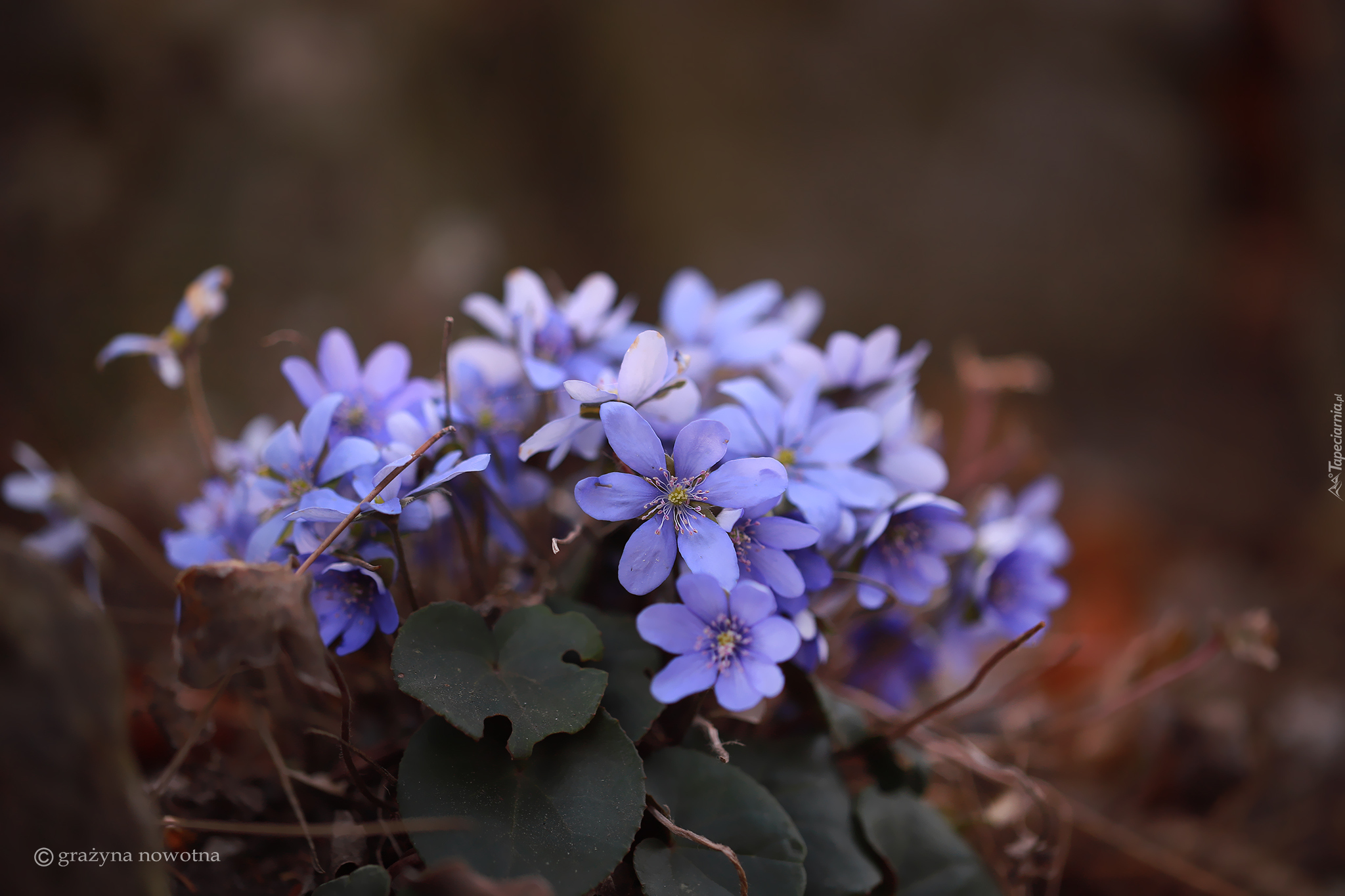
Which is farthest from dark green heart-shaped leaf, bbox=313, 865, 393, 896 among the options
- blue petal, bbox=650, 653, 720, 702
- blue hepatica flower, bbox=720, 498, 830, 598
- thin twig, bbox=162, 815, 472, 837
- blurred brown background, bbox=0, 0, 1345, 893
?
blurred brown background, bbox=0, 0, 1345, 893

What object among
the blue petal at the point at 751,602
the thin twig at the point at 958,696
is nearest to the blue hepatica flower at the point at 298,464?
A: the blue petal at the point at 751,602

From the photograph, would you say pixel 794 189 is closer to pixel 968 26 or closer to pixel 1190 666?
pixel 968 26

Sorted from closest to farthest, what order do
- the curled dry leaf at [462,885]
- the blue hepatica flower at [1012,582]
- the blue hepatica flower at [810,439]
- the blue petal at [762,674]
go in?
1. the curled dry leaf at [462,885]
2. the blue petal at [762,674]
3. the blue hepatica flower at [810,439]
4. the blue hepatica flower at [1012,582]

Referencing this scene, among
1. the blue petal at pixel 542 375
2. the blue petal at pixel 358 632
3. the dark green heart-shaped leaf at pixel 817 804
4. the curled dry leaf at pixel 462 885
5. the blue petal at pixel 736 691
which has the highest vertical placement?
the blue petal at pixel 542 375

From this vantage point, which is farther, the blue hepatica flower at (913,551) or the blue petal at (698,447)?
the blue hepatica flower at (913,551)

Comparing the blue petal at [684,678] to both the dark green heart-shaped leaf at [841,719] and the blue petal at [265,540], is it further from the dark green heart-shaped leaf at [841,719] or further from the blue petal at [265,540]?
the blue petal at [265,540]

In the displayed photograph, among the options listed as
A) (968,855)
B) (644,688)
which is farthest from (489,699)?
(968,855)

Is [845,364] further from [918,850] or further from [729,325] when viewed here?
[918,850]
